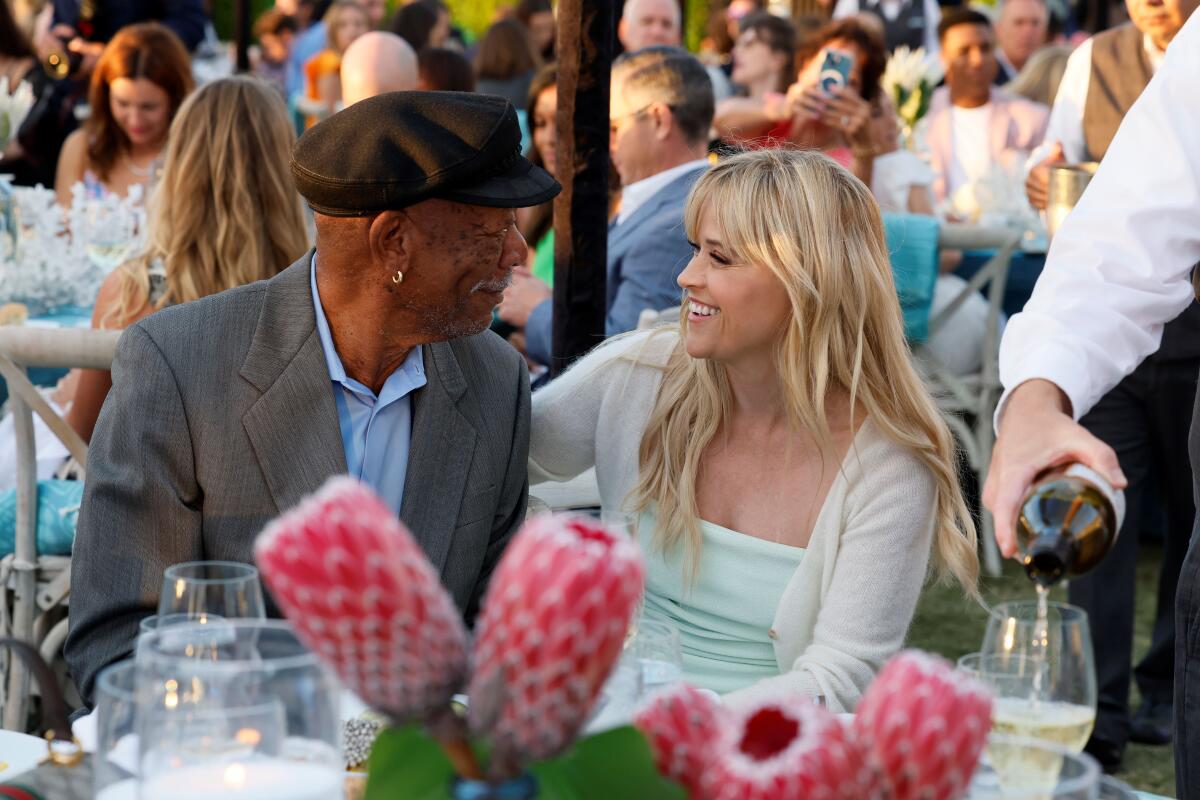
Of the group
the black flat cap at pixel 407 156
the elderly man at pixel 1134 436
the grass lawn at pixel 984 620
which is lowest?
the grass lawn at pixel 984 620

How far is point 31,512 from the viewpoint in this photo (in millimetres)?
3082

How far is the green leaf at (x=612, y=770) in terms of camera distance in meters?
0.96

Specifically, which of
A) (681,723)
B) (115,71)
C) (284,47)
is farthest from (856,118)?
(284,47)

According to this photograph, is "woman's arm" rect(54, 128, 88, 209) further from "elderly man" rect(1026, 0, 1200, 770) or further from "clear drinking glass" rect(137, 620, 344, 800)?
"clear drinking glass" rect(137, 620, 344, 800)

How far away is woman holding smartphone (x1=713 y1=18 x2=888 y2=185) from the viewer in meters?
5.71

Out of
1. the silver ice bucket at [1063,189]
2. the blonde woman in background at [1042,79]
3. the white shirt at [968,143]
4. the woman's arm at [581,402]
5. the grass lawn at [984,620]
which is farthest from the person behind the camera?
the blonde woman in background at [1042,79]

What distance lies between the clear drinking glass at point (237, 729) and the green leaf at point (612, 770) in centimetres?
19

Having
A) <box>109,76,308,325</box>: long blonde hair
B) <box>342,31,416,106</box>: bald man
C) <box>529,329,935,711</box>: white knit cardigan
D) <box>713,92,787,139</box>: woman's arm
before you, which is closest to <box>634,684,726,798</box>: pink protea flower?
<box>529,329,935,711</box>: white knit cardigan

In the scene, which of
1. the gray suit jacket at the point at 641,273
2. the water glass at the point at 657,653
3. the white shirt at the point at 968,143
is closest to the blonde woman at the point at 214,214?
the gray suit jacket at the point at 641,273

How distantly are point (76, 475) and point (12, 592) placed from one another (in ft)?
1.51

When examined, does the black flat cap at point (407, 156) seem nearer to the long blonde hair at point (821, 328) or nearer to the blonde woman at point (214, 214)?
the long blonde hair at point (821, 328)

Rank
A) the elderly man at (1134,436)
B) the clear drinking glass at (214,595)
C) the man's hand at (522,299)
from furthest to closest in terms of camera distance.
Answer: the man's hand at (522,299)
the elderly man at (1134,436)
the clear drinking glass at (214,595)

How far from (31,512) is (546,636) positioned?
2.52 meters

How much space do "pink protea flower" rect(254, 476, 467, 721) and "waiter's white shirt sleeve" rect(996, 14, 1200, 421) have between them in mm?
813
